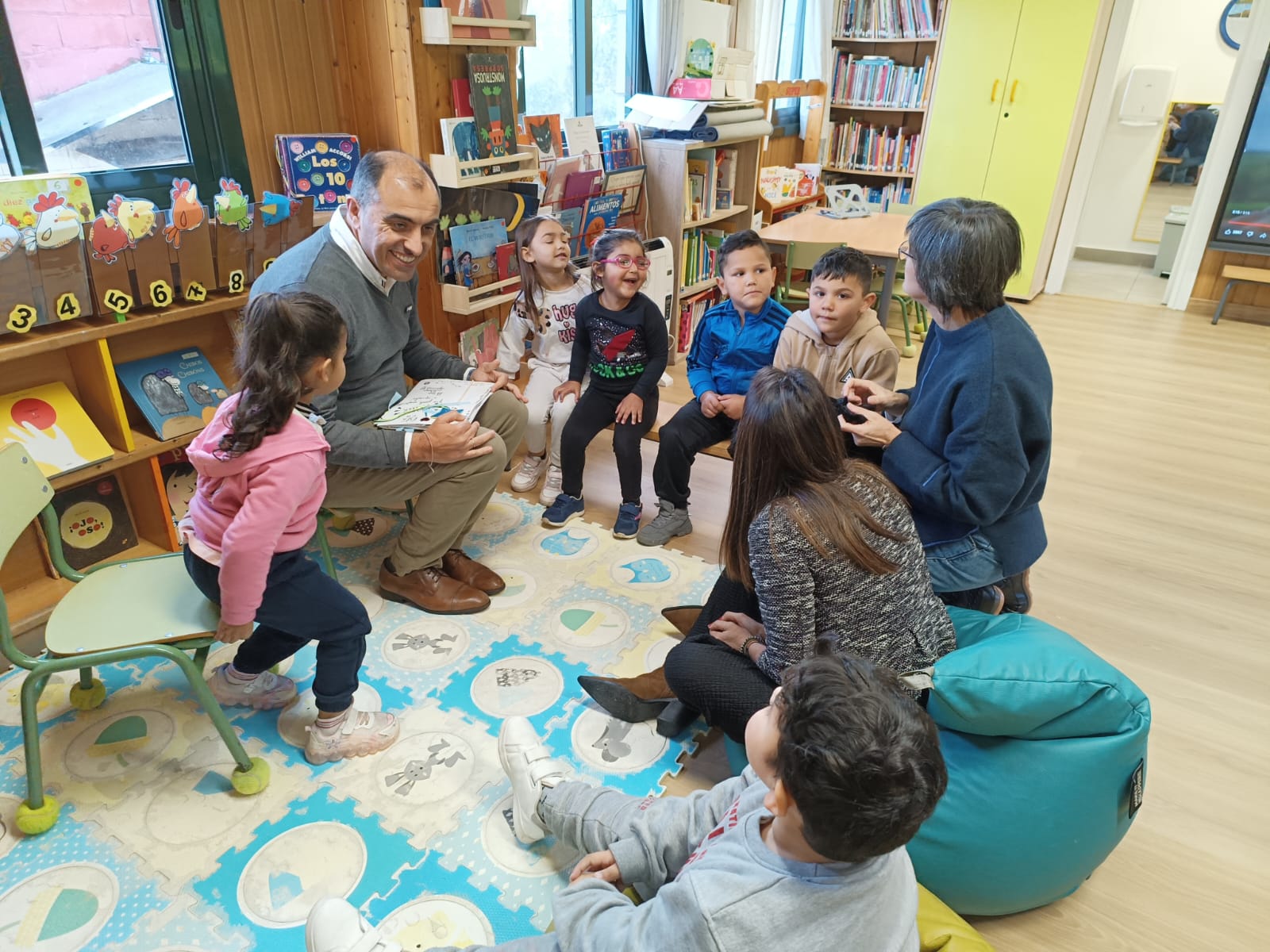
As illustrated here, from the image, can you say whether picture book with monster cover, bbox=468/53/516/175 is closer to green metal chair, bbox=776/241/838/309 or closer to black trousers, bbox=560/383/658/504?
black trousers, bbox=560/383/658/504

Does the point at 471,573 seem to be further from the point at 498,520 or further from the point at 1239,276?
the point at 1239,276

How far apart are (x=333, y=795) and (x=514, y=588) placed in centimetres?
82

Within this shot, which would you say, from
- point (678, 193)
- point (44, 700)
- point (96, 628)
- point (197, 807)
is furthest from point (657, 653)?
point (678, 193)

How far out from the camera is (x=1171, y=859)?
1.55 meters

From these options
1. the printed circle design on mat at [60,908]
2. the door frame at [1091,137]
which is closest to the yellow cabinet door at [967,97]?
the door frame at [1091,137]

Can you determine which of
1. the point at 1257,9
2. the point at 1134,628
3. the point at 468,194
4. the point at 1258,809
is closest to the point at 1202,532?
the point at 1134,628

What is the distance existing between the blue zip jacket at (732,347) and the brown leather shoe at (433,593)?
3.08ft

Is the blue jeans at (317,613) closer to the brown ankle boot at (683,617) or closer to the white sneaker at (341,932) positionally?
the white sneaker at (341,932)

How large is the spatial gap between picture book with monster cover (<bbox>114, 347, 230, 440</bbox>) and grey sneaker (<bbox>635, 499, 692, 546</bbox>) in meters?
1.35

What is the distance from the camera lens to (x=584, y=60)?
3.76m

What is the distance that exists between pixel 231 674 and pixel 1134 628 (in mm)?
2383

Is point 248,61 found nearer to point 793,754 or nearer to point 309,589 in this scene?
point 309,589

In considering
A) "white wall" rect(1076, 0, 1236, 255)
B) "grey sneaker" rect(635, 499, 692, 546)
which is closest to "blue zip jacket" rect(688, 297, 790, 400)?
"grey sneaker" rect(635, 499, 692, 546)

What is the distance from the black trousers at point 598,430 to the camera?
263cm
